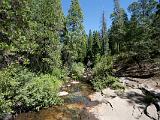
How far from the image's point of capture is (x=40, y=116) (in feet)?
59.8

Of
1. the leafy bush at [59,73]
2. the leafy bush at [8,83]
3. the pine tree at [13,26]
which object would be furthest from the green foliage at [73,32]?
the pine tree at [13,26]

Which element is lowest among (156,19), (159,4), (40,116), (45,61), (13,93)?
(40,116)

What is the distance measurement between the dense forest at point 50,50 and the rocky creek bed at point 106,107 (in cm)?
122

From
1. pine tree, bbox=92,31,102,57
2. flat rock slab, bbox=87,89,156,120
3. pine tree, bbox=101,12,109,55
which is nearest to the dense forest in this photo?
flat rock slab, bbox=87,89,156,120

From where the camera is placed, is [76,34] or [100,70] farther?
[76,34]

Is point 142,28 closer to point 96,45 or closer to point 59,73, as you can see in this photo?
point 59,73

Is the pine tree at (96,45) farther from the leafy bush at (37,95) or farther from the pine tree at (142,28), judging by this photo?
the leafy bush at (37,95)

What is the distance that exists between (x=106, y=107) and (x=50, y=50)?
1633cm

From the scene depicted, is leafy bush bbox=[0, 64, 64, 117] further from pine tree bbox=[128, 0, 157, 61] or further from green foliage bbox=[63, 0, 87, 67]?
green foliage bbox=[63, 0, 87, 67]

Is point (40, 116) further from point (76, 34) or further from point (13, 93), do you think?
point (76, 34)

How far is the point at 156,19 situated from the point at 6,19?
21.9 meters

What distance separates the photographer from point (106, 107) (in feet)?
64.0

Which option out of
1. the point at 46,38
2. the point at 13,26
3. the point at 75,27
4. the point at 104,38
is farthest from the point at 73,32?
→ the point at 13,26

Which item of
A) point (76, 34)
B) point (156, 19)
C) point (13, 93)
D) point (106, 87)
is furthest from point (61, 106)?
point (76, 34)
